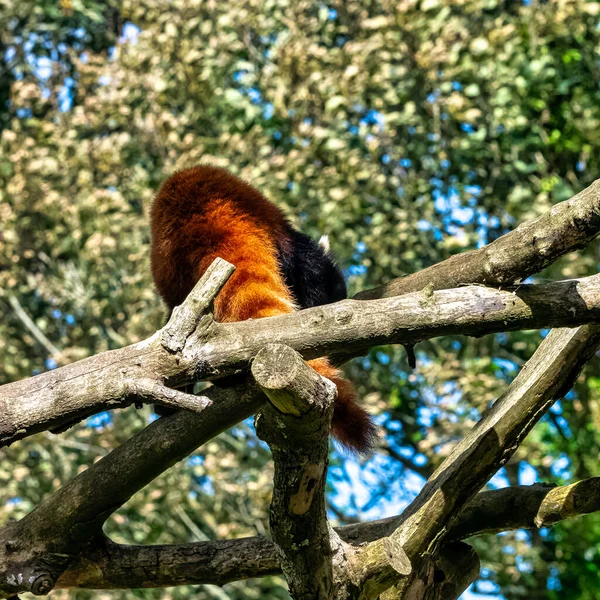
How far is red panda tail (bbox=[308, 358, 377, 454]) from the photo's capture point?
2.71 meters

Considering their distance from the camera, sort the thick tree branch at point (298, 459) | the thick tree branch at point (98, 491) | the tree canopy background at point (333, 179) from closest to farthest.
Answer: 1. the thick tree branch at point (298, 459)
2. the thick tree branch at point (98, 491)
3. the tree canopy background at point (333, 179)

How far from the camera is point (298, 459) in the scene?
7.37 ft

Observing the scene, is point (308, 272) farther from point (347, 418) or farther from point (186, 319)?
point (186, 319)

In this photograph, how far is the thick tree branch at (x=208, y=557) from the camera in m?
2.84

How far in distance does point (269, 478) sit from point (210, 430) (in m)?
3.58

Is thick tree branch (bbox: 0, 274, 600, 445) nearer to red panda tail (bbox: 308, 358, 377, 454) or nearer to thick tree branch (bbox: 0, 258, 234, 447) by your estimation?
thick tree branch (bbox: 0, 258, 234, 447)

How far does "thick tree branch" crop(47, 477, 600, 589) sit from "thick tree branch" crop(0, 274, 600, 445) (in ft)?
2.04

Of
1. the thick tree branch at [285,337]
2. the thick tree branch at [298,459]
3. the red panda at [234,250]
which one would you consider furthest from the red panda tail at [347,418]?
the thick tree branch at [298,459]

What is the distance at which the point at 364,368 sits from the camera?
6.75 m

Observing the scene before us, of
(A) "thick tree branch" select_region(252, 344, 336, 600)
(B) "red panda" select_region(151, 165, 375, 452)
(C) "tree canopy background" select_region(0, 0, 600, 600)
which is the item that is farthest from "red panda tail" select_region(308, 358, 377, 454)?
(C) "tree canopy background" select_region(0, 0, 600, 600)

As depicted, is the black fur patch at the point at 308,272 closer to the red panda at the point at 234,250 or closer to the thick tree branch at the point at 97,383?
the red panda at the point at 234,250

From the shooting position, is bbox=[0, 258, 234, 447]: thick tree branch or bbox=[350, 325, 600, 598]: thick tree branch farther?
bbox=[350, 325, 600, 598]: thick tree branch

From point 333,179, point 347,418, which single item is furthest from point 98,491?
point 333,179

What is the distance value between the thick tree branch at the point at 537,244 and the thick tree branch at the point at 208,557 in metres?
0.76
